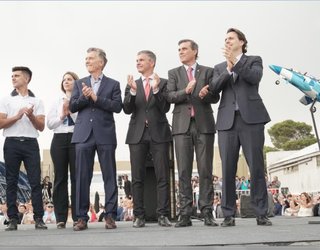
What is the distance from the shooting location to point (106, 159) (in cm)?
544

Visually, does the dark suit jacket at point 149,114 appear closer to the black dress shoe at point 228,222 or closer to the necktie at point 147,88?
the necktie at point 147,88

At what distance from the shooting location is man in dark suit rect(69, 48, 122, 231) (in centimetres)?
534

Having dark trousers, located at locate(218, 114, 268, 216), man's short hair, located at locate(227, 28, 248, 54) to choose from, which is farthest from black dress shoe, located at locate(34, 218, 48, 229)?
man's short hair, located at locate(227, 28, 248, 54)

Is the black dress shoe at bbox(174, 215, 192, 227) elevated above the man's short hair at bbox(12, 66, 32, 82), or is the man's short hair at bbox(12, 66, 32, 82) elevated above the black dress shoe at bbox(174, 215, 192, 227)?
the man's short hair at bbox(12, 66, 32, 82)

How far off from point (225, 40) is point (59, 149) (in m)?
2.27

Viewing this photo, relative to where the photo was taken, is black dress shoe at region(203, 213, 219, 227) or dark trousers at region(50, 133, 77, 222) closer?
black dress shoe at region(203, 213, 219, 227)

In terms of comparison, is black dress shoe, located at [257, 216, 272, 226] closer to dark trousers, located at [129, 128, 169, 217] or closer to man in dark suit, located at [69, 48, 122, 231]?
dark trousers, located at [129, 128, 169, 217]

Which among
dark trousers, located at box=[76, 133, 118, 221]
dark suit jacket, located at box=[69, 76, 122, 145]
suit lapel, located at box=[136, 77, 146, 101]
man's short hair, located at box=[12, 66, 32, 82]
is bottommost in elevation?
dark trousers, located at box=[76, 133, 118, 221]

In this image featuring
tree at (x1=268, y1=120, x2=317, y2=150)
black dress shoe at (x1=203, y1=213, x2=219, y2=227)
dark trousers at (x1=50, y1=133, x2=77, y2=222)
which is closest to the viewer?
black dress shoe at (x1=203, y1=213, x2=219, y2=227)

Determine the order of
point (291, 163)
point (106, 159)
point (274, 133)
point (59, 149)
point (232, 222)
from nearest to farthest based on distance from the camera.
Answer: point (232, 222)
point (106, 159)
point (59, 149)
point (291, 163)
point (274, 133)

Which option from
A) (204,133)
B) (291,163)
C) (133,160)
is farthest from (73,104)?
(291,163)

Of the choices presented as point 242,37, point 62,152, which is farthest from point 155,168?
point 242,37

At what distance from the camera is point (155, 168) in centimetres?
560

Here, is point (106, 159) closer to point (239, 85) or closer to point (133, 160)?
point (133, 160)
